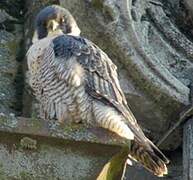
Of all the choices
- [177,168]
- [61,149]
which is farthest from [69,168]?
[177,168]

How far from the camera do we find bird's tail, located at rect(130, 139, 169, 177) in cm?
648

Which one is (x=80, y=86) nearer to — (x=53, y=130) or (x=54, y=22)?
(x=54, y=22)

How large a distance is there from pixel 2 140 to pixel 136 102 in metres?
1.63

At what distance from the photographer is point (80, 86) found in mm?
6977

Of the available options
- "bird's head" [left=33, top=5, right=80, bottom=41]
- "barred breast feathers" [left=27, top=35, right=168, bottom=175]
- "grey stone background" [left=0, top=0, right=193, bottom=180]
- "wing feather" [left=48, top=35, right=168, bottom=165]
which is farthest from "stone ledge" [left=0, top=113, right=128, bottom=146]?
"bird's head" [left=33, top=5, right=80, bottom=41]

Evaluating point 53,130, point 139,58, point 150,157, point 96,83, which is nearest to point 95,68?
point 96,83

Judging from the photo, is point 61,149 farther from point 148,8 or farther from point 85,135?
point 148,8

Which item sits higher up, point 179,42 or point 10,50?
point 179,42

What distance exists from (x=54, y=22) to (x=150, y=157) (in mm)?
1341

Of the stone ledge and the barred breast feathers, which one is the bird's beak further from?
the stone ledge

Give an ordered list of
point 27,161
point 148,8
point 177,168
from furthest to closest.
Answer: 1. point 148,8
2. point 177,168
3. point 27,161

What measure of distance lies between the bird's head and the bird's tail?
1.15m

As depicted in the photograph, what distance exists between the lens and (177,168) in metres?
7.41

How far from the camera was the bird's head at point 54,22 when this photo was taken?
296 inches
